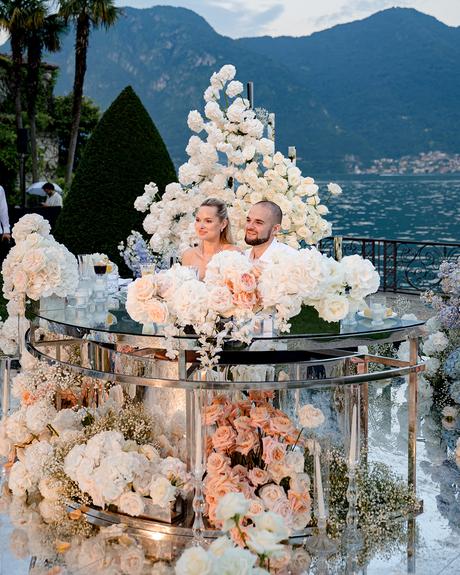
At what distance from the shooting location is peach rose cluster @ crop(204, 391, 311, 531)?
446cm

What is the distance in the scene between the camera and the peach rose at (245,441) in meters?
4.51

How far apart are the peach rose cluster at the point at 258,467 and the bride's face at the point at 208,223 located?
1.46 metres

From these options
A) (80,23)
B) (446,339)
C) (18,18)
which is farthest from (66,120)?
(446,339)

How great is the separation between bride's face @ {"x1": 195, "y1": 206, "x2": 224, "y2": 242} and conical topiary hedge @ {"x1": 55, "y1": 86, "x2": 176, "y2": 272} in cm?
383

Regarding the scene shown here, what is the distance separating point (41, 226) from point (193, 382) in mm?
1780

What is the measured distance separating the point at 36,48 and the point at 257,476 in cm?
2797

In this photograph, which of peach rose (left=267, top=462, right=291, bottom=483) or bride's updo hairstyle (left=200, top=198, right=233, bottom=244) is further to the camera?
bride's updo hairstyle (left=200, top=198, right=233, bottom=244)

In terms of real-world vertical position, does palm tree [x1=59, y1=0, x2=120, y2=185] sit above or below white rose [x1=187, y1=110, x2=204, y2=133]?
above

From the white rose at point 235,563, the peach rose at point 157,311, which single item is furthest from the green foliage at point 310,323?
the white rose at point 235,563

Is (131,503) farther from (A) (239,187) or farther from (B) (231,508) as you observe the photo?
(A) (239,187)

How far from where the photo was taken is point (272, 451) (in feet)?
14.8

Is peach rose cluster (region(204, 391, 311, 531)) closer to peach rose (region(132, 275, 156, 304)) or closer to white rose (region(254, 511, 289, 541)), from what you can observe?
peach rose (region(132, 275, 156, 304))

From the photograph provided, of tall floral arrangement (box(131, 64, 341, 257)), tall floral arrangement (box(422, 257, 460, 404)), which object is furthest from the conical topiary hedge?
tall floral arrangement (box(422, 257, 460, 404))

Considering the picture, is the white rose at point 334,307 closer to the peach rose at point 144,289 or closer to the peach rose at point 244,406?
the peach rose at point 244,406
